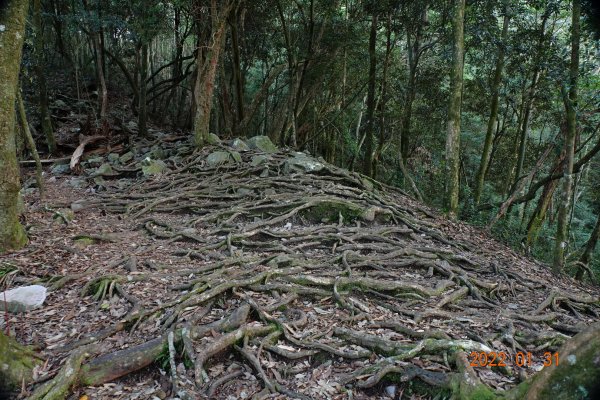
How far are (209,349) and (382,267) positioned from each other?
9.23ft

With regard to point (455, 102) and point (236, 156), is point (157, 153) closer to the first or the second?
point (236, 156)

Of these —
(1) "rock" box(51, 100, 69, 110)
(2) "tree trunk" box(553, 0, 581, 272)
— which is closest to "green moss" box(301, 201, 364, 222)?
(2) "tree trunk" box(553, 0, 581, 272)

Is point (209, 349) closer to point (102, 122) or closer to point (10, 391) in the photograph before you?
point (10, 391)

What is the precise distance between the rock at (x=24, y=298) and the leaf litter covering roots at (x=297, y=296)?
0.88 ft

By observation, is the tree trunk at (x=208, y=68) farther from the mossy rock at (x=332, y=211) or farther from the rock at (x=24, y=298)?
the rock at (x=24, y=298)

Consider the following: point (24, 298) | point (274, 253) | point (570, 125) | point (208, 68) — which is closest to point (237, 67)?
point (208, 68)

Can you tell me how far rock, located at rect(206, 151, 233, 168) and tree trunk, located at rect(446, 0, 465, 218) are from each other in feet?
15.8

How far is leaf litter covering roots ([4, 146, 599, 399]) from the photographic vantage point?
3045 mm

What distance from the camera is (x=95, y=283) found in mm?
4297

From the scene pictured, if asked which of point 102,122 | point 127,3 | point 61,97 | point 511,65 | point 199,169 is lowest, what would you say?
point 199,169

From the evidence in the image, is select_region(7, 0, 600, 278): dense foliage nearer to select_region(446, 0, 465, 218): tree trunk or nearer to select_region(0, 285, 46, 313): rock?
select_region(446, 0, 465, 218): tree trunk

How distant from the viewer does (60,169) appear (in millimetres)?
9516

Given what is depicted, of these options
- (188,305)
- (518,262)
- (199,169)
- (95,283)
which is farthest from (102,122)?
(518,262)

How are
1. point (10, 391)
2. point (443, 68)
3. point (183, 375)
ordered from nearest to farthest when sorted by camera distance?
point (10, 391) → point (183, 375) → point (443, 68)
